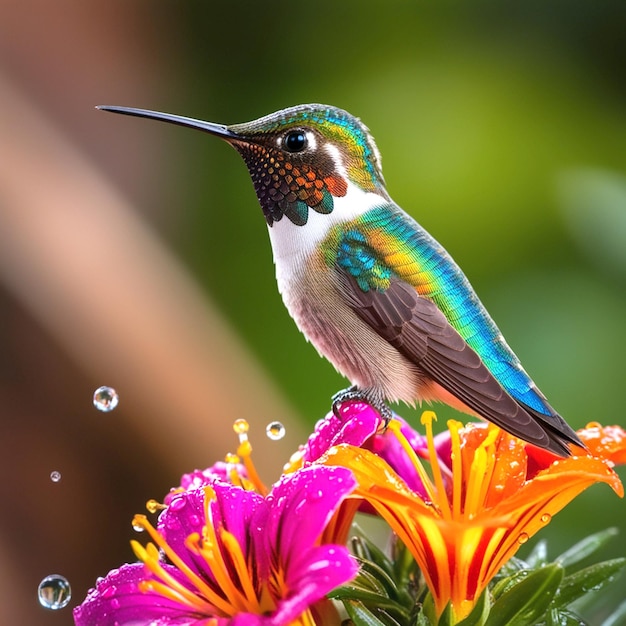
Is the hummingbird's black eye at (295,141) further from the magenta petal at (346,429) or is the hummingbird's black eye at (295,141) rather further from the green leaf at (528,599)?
the green leaf at (528,599)

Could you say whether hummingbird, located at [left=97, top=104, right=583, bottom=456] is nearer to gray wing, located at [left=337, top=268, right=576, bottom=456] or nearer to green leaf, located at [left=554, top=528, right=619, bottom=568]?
gray wing, located at [left=337, top=268, right=576, bottom=456]

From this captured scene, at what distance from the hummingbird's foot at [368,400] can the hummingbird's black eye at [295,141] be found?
14 cm

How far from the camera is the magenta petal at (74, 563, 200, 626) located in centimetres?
44

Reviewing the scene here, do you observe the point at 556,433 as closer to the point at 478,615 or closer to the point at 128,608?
the point at 478,615

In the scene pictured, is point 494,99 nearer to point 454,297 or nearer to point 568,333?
point 568,333

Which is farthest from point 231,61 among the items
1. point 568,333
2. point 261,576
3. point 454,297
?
point 261,576

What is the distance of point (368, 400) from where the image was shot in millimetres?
506

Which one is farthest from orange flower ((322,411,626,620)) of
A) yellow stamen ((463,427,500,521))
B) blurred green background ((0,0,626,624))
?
blurred green background ((0,0,626,624))

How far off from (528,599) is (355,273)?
197mm

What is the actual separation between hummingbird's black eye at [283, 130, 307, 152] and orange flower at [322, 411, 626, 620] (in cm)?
17

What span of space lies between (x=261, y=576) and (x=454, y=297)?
0.19 metres

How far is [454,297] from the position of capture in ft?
1.73

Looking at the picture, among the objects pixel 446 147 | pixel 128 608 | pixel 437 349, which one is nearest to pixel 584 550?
pixel 437 349

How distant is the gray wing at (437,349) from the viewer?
0.47 m
